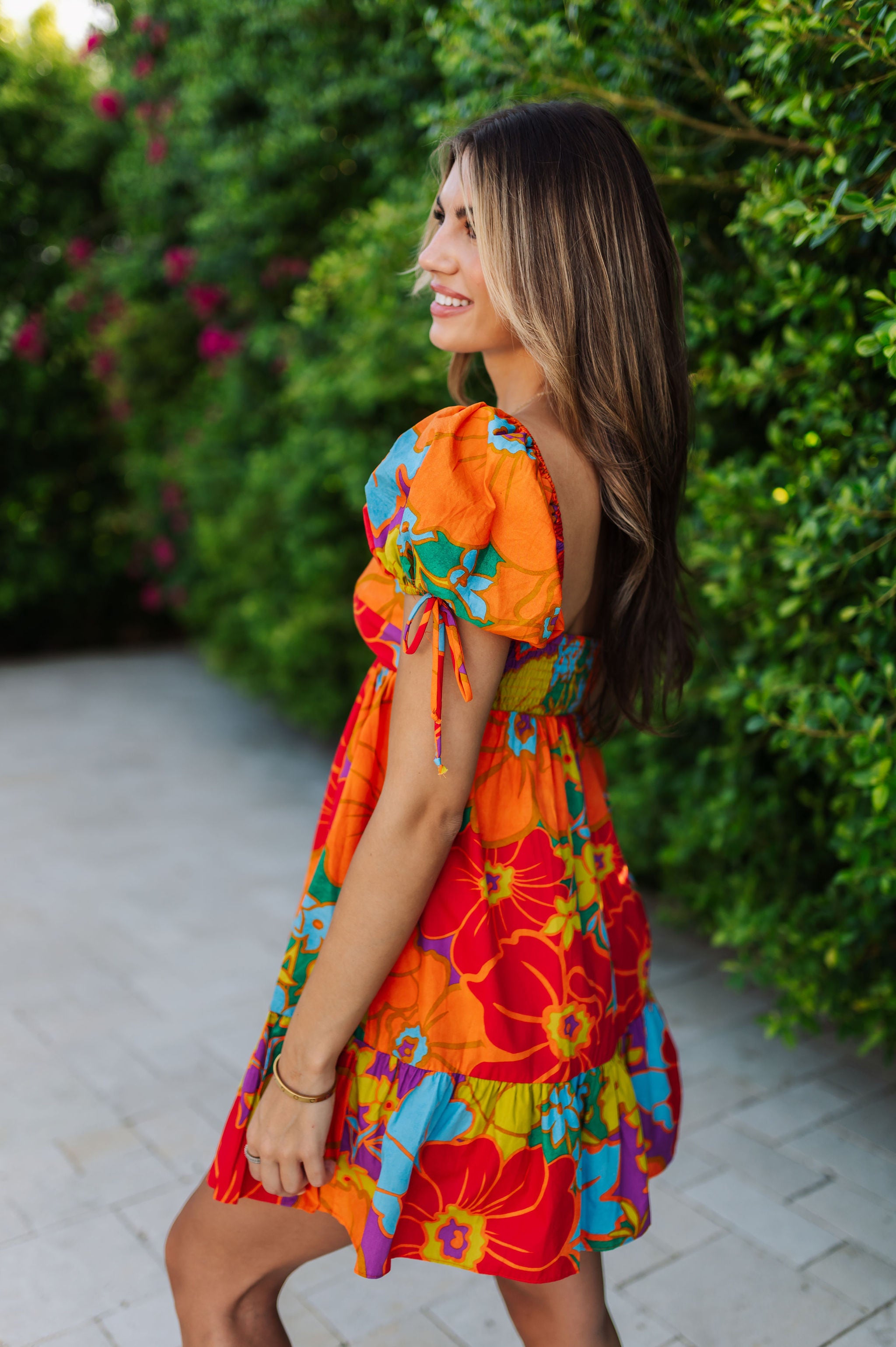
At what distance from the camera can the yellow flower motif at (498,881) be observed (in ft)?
3.93

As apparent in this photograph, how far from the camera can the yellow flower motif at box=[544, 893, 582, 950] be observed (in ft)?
3.97

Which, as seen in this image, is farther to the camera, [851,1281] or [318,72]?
[318,72]

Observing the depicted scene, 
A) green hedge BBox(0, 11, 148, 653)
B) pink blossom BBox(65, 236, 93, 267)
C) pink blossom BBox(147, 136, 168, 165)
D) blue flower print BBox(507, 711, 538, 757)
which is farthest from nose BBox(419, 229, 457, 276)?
pink blossom BBox(65, 236, 93, 267)

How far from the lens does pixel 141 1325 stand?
1915 millimetres

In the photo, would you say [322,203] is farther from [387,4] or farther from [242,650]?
[242,650]

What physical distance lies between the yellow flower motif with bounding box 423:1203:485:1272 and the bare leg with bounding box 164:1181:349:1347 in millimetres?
120

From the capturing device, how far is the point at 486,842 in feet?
3.95

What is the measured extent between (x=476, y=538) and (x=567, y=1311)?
0.86m

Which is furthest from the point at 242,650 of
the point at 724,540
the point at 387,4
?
the point at 724,540

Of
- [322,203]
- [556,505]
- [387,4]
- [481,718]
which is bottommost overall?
[481,718]

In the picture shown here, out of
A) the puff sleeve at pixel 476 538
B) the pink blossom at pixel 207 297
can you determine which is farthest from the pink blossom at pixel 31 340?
the puff sleeve at pixel 476 538

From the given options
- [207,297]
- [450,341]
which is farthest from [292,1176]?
[207,297]

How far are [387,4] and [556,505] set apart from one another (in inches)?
111

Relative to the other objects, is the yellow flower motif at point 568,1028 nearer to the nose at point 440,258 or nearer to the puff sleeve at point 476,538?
the puff sleeve at point 476,538
